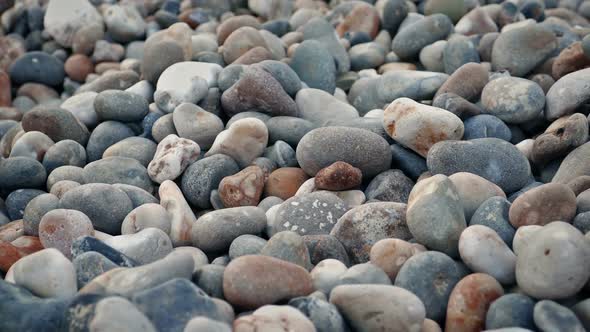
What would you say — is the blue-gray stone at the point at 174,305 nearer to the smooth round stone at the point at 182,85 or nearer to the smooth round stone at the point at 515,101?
the smooth round stone at the point at 182,85

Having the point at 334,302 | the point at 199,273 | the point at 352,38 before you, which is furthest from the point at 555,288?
the point at 352,38

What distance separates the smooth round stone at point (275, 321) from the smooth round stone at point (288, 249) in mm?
280

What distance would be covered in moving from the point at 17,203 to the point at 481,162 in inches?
66.1

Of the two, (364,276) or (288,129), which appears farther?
(288,129)

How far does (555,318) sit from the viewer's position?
1.54 meters

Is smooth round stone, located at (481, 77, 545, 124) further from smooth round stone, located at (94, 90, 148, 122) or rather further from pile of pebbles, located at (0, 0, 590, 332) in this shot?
smooth round stone, located at (94, 90, 148, 122)

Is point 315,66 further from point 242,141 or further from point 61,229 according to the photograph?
point 61,229

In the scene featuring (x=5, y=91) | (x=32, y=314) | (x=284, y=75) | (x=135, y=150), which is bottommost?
(x=5, y=91)

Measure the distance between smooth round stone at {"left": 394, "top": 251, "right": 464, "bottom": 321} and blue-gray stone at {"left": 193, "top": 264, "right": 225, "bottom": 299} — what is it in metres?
0.46

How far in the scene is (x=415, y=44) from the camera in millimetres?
3355

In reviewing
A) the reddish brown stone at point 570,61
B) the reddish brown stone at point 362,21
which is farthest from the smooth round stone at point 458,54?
the reddish brown stone at point 362,21

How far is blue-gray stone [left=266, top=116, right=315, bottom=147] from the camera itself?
8.61 feet

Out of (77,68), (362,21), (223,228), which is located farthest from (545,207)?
(77,68)

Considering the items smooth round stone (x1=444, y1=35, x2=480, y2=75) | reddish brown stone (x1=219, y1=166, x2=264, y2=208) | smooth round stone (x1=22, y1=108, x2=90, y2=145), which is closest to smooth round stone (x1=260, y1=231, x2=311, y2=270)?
reddish brown stone (x1=219, y1=166, x2=264, y2=208)
